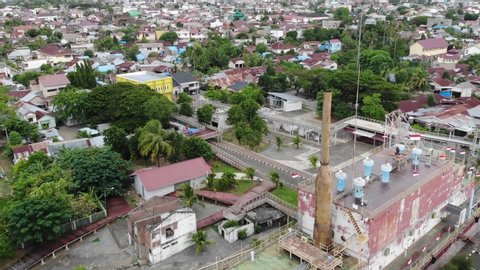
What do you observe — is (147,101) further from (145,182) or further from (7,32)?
(7,32)

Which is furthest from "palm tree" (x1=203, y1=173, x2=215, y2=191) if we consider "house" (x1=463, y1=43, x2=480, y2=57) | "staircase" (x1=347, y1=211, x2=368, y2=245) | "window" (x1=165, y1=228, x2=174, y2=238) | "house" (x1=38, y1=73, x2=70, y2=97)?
"house" (x1=463, y1=43, x2=480, y2=57)

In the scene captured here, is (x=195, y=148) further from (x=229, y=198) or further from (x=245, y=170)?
(x=229, y=198)

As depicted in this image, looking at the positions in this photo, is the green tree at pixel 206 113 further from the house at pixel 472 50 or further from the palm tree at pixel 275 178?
the house at pixel 472 50

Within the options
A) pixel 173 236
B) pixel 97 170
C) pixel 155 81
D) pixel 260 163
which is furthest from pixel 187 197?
pixel 155 81

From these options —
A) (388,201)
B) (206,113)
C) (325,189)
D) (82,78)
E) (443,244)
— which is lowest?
(443,244)

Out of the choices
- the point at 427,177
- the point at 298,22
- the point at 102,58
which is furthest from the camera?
the point at 298,22

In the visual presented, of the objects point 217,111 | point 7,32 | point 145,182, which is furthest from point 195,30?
point 145,182
